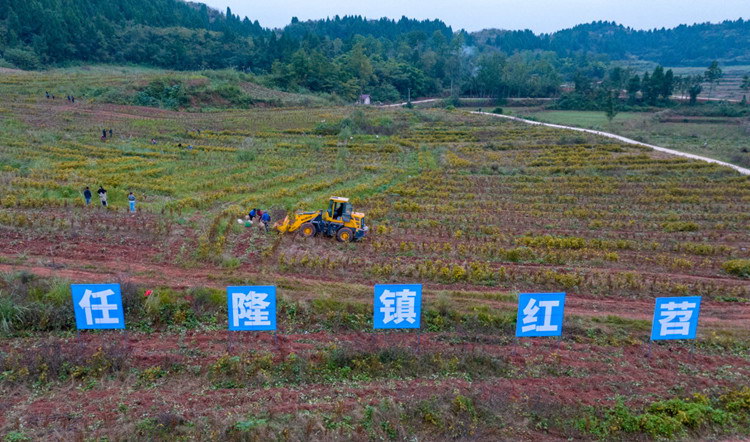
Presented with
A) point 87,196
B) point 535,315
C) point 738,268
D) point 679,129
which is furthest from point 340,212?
point 679,129

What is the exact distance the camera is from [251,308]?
10094mm

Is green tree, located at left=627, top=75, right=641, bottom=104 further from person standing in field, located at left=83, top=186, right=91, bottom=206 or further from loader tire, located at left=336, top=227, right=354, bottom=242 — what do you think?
person standing in field, located at left=83, top=186, right=91, bottom=206

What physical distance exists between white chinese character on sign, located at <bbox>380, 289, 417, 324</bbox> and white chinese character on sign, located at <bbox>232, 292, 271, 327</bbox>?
97.0 inches

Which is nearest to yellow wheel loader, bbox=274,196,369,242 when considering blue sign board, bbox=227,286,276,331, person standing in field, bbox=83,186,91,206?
blue sign board, bbox=227,286,276,331

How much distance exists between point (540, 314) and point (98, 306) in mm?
9332

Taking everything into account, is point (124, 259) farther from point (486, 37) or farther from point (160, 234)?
point (486, 37)

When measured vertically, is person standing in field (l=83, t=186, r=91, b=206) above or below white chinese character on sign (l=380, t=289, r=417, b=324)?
above

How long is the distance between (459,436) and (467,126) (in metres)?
43.9

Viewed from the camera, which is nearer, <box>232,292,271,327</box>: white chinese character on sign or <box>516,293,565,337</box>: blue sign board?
<box>232,292,271,327</box>: white chinese character on sign

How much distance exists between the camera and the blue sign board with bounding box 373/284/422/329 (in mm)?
10094

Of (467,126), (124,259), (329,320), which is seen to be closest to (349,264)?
(329,320)

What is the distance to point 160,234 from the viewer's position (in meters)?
16.3

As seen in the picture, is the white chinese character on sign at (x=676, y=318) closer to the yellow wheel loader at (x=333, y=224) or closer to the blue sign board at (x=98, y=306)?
the yellow wheel loader at (x=333, y=224)

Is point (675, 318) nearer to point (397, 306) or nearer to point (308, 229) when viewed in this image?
point (397, 306)
